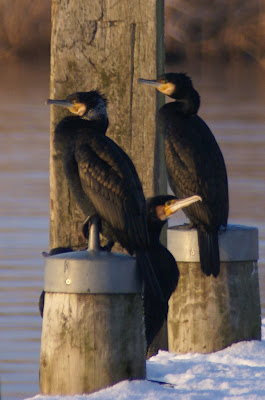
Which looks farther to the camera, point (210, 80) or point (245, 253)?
point (210, 80)

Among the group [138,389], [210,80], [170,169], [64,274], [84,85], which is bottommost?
[138,389]

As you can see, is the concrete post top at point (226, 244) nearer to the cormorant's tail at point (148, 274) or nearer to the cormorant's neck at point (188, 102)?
the cormorant's neck at point (188, 102)

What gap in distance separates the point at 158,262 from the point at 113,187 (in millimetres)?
448

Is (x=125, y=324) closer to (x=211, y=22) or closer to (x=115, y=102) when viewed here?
(x=115, y=102)

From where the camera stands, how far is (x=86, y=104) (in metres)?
5.61

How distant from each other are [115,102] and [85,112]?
613mm

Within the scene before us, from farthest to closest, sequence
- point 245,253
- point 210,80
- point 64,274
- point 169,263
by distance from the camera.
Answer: point 210,80 < point 245,253 < point 169,263 < point 64,274

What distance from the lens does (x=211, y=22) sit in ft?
87.5

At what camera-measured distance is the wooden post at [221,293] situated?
5844 mm

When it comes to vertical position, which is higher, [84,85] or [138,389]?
[84,85]

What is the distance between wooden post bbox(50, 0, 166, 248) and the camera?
20.1ft

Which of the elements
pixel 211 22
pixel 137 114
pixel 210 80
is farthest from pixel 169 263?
pixel 211 22

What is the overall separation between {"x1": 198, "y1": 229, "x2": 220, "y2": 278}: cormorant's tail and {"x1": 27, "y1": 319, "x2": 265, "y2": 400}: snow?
374 millimetres

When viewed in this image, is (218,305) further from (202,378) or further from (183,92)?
(183,92)
